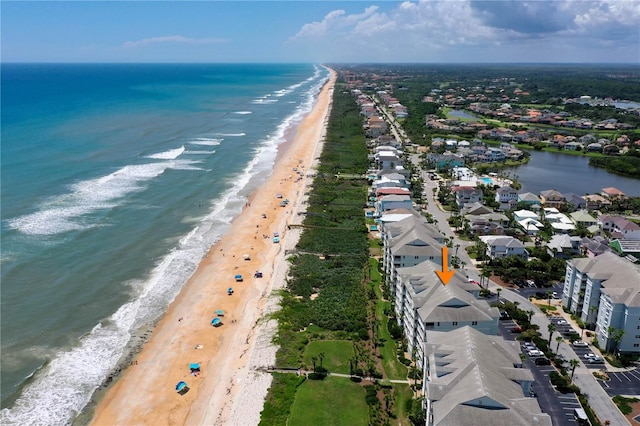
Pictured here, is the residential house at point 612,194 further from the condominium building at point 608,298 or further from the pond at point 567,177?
the condominium building at point 608,298

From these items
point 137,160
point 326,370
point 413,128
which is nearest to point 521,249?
point 326,370

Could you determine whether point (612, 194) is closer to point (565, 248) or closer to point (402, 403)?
point (565, 248)

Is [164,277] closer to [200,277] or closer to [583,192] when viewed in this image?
[200,277]

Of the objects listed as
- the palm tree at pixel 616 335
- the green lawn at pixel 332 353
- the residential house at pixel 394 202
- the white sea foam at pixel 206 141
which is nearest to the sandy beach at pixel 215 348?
the green lawn at pixel 332 353

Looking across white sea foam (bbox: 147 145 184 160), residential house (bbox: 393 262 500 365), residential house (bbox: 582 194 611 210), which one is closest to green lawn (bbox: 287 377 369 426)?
residential house (bbox: 393 262 500 365)

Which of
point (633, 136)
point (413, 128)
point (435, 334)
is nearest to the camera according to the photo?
point (435, 334)

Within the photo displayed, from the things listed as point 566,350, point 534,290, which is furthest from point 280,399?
point 534,290

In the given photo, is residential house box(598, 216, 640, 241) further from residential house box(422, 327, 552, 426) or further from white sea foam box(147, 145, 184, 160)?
white sea foam box(147, 145, 184, 160)
